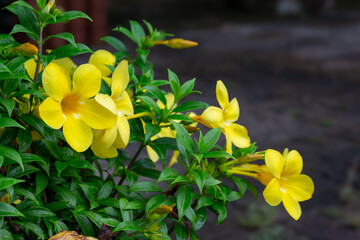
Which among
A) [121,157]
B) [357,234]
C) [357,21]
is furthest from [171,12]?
[121,157]

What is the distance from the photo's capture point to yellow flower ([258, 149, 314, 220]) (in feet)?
3.05

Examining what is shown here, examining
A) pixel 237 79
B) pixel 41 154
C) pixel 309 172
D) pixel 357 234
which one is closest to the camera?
pixel 41 154

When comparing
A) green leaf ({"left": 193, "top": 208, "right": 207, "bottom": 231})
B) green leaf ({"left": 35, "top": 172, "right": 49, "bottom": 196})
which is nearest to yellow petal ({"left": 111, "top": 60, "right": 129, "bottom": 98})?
green leaf ({"left": 35, "top": 172, "right": 49, "bottom": 196})

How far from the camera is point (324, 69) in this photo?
22.2 feet

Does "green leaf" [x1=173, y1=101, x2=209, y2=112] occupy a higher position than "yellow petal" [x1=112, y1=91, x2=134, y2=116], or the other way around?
"yellow petal" [x1=112, y1=91, x2=134, y2=116]

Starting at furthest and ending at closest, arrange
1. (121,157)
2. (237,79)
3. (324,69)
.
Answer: (324,69) < (237,79) < (121,157)

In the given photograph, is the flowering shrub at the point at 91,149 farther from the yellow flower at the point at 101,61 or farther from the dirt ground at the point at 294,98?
the dirt ground at the point at 294,98

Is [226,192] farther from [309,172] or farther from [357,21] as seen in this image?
[357,21]

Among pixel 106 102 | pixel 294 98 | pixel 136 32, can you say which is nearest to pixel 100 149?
pixel 106 102

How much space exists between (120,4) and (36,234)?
10.3 metres

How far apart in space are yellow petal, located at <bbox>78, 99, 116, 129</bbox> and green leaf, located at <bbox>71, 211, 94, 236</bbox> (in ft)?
0.62

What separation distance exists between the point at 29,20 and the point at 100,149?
30 centimetres

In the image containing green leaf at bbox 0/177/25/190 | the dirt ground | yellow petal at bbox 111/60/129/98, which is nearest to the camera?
green leaf at bbox 0/177/25/190

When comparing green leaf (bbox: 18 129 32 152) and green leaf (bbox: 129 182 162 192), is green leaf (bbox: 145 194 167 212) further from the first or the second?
green leaf (bbox: 18 129 32 152)
